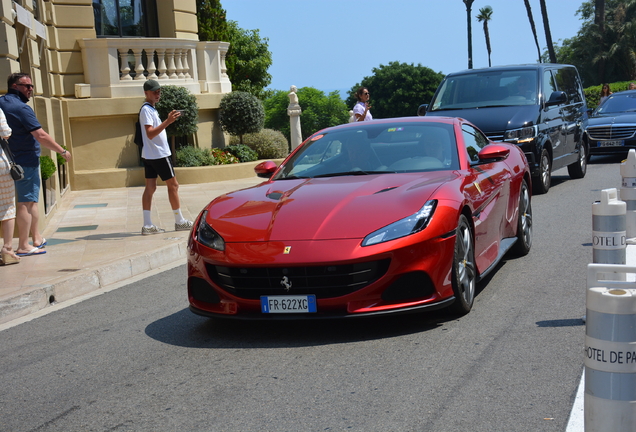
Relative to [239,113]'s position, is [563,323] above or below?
below

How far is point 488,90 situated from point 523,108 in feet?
2.70

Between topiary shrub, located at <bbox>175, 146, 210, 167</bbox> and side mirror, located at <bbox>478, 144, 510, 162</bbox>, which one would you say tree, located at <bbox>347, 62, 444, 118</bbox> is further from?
side mirror, located at <bbox>478, 144, 510, 162</bbox>

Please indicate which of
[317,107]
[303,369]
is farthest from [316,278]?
[317,107]

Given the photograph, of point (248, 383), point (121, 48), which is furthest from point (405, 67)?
point (248, 383)

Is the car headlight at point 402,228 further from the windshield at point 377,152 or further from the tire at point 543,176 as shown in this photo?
the tire at point 543,176

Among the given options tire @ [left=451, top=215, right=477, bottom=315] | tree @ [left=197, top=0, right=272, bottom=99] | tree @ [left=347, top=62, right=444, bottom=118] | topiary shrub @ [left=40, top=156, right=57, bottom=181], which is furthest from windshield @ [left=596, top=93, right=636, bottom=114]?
tree @ [left=347, top=62, right=444, bottom=118]

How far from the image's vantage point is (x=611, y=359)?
103 inches

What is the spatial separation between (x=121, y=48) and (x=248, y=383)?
1529 cm

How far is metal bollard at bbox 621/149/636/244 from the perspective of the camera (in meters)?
7.53

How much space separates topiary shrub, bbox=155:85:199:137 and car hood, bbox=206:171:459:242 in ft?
41.6

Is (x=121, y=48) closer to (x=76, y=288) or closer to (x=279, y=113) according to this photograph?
(x=76, y=288)

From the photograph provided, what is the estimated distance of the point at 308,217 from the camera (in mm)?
5344

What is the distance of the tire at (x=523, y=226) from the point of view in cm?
756

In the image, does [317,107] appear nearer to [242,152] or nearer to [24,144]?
[242,152]
